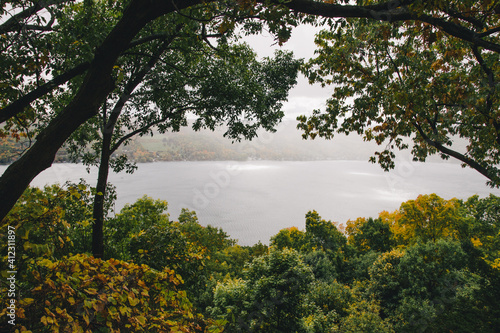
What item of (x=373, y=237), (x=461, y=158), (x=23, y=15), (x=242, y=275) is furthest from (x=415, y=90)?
(x=373, y=237)

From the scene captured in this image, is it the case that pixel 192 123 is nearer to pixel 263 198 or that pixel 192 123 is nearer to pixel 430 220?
pixel 430 220

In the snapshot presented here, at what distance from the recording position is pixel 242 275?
1930cm

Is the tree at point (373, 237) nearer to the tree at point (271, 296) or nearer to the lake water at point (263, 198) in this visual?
the lake water at point (263, 198)

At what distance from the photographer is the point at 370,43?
6941 mm

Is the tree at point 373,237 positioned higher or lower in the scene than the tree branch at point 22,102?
lower

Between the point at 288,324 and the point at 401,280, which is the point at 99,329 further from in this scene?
the point at 401,280

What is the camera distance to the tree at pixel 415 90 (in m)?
5.39

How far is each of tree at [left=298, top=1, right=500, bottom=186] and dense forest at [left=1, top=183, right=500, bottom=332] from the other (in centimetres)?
333

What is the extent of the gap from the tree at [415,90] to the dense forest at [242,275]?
333 centimetres

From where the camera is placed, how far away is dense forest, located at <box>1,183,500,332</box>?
2.24 metres

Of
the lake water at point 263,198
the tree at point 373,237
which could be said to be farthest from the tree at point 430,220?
the lake water at point 263,198

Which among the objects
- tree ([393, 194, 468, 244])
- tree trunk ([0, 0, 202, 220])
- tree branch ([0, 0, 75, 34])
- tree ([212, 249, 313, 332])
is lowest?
tree ([212, 249, 313, 332])

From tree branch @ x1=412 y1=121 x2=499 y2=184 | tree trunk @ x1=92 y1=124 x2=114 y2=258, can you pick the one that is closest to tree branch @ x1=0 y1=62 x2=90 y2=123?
tree trunk @ x1=92 y1=124 x2=114 y2=258

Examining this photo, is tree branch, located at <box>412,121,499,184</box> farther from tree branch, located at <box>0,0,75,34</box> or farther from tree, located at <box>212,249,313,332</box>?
tree branch, located at <box>0,0,75,34</box>
